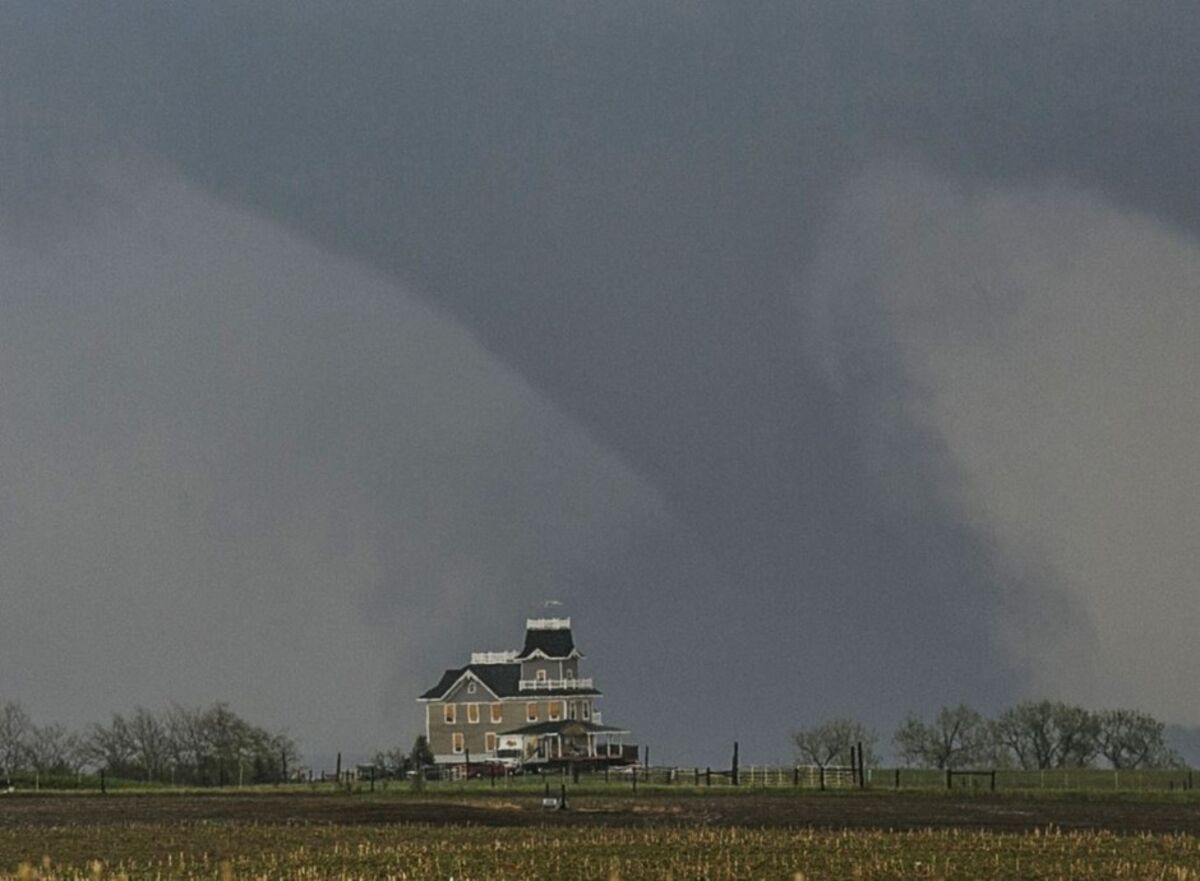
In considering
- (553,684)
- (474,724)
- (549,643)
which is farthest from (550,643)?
(474,724)

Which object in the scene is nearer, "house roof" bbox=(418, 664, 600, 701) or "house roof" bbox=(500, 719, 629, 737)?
"house roof" bbox=(500, 719, 629, 737)

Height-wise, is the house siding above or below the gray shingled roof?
below

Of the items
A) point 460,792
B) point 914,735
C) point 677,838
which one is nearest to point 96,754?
point 460,792

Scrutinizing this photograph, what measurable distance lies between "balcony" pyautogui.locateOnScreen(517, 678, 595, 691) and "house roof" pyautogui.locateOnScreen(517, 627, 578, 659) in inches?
83.1

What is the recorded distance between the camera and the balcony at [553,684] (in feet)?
477

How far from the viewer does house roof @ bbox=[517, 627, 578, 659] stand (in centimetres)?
14700

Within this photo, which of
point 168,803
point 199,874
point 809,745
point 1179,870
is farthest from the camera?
point 809,745

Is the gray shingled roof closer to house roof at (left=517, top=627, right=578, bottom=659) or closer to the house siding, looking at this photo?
house roof at (left=517, top=627, right=578, bottom=659)

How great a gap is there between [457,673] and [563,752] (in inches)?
713

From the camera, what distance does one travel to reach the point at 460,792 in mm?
94812

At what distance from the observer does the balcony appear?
5728 inches

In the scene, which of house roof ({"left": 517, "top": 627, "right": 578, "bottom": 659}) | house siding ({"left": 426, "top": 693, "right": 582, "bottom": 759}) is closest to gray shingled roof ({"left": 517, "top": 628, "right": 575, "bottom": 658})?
house roof ({"left": 517, "top": 627, "right": 578, "bottom": 659})

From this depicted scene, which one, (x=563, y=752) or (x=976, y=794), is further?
(x=563, y=752)

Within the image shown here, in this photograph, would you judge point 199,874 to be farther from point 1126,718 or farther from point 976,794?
point 1126,718
